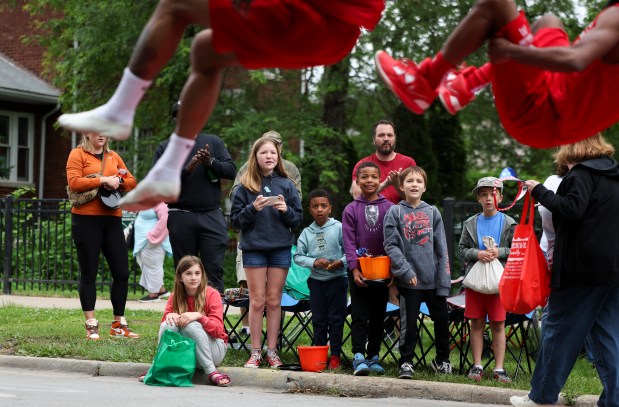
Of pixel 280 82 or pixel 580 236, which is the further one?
pixel 280 82

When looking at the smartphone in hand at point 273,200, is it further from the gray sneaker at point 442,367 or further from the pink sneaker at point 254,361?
the gray sneaker at point 442,367

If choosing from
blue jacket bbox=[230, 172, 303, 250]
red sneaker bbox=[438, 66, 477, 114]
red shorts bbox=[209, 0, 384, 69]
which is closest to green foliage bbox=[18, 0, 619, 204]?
blue jacket bbox=[230, 172, 303, 250]

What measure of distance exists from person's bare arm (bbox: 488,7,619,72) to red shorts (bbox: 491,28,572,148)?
0.20 metres

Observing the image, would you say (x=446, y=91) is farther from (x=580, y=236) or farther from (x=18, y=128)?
(x=18, y=128)

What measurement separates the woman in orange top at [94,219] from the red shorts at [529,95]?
6098mm

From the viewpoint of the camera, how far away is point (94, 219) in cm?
1024

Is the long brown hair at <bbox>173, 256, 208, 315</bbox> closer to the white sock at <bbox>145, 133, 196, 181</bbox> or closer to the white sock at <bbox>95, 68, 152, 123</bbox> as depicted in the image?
the white sock at <bbox>145, 133, 196, 181</bbox>

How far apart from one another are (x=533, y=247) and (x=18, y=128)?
2327 centimetres

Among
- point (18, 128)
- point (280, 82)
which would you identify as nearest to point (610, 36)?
point (280, 82)

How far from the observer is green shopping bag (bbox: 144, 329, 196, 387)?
859cm

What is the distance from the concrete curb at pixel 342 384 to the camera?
8406 millimetres

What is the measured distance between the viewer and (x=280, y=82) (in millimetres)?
21922

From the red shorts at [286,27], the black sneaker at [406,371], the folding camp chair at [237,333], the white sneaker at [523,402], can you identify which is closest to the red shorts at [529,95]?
the red shorts at [286,27]

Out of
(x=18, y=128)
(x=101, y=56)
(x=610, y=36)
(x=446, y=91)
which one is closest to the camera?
(x=610, y=36)
